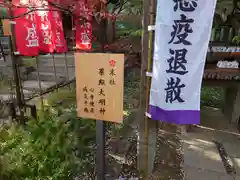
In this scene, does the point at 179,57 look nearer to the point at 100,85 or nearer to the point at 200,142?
the point at 100,85

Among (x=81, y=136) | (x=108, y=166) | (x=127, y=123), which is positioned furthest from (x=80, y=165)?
(x=127, y=123)

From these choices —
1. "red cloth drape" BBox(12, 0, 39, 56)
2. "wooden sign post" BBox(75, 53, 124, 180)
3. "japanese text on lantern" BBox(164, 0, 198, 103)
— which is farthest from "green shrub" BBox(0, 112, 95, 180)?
"japanese text on lantern" BBox(164, 0, 198, 103)

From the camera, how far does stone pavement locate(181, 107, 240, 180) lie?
3.56 m

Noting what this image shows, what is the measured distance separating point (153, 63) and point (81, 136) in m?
2.18

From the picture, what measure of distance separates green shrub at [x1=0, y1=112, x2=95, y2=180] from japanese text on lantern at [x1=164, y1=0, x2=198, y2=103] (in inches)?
73.3

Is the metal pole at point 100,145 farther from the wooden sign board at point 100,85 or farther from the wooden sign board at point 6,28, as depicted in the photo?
the wooden sign board at point 6,28

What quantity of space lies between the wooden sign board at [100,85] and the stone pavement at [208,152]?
2.05m

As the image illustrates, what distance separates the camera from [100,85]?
7.18ft

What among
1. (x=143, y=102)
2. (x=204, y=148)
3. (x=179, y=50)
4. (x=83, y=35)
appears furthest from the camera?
(x=83, y=35)

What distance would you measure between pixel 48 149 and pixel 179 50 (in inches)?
100

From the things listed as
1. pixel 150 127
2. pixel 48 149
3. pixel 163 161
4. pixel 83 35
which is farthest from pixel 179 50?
pixel 83 35

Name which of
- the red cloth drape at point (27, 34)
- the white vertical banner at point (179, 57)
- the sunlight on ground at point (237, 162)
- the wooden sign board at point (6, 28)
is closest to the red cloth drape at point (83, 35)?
the red cloth drape at point (27, 34)

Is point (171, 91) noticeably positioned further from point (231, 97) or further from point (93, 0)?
point (231, 97)

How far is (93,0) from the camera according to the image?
3162 mm
